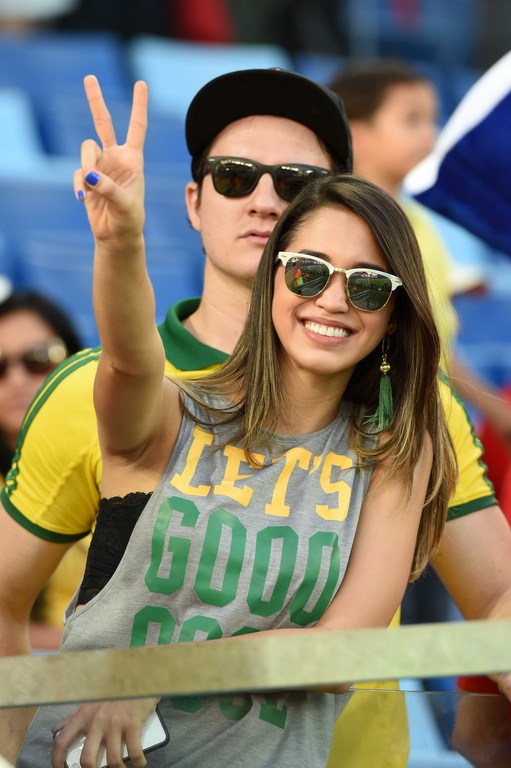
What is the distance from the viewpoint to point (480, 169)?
3.28 meters

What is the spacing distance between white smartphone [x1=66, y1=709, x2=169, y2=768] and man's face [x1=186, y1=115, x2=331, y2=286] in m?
0.93

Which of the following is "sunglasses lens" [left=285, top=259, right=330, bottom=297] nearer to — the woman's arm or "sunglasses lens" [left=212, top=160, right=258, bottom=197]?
the woman's arm

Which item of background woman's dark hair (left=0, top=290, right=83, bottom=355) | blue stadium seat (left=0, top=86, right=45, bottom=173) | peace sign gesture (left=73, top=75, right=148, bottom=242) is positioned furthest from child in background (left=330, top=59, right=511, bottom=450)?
blue stadium seat (left=0, top=86, right=45, bottom=173)

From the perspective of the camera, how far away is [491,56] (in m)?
8.30

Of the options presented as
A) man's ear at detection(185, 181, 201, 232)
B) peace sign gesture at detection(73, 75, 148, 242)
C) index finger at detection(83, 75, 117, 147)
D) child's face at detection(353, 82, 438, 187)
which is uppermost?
index finger at detection(83, 75, 117, 147)

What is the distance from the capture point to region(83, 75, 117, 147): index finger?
5.34 feet

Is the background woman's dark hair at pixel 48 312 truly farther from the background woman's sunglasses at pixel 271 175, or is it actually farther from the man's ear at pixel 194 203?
the background woman's sunglasses at pixel 271 175

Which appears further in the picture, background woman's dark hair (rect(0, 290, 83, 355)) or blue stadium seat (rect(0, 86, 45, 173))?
blue stadium seat (rect(0, 86, 45, 173))

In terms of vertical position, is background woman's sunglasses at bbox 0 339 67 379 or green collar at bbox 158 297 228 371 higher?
green collar at bbox 158 297 228 371

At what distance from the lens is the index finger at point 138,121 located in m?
1.62

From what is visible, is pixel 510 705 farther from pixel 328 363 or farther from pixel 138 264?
pixel 138 264

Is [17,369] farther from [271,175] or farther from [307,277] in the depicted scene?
[307,277]

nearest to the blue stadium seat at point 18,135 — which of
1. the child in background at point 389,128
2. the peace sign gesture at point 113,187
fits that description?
the child in background at point 389,128

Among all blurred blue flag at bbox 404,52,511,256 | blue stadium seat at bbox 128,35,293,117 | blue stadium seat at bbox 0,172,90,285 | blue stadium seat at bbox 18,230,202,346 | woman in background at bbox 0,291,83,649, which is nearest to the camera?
blurred blue flag at bbox 404,52,511,256
